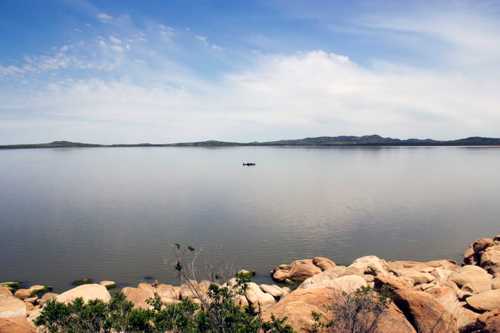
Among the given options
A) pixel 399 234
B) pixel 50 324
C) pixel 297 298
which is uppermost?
pixel 50 324

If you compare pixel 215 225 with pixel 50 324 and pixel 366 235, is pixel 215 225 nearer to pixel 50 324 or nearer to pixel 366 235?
pixel 366 235

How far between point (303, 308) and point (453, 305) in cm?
780

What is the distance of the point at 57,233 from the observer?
33.5 m

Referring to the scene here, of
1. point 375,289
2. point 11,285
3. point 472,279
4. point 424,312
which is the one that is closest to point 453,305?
point 424,312

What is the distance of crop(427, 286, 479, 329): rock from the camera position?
14821 millimetres

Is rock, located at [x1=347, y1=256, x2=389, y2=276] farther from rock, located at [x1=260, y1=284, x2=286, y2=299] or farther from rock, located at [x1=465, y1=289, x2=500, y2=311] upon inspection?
rock, located at [x1=465, y1=289, x2=500, y2=311]

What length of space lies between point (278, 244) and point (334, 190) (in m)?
29.6

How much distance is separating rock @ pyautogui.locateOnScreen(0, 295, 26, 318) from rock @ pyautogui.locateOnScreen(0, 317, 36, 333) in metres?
2.31

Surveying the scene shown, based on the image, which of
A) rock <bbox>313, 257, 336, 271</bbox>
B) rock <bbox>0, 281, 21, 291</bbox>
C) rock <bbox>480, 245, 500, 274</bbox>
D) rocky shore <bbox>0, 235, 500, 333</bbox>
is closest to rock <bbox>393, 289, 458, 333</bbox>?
rocky shore <bbox>0, 235, 500, 333</bbox>

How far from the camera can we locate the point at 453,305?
16234 millimetres

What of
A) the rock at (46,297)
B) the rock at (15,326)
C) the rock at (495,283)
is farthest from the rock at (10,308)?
the rock at (495,283)

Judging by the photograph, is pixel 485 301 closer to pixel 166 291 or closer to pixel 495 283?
pixel 495 283

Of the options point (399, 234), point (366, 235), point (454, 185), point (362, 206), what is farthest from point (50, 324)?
point (454, 185)

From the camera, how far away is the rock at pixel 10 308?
16.1 m
